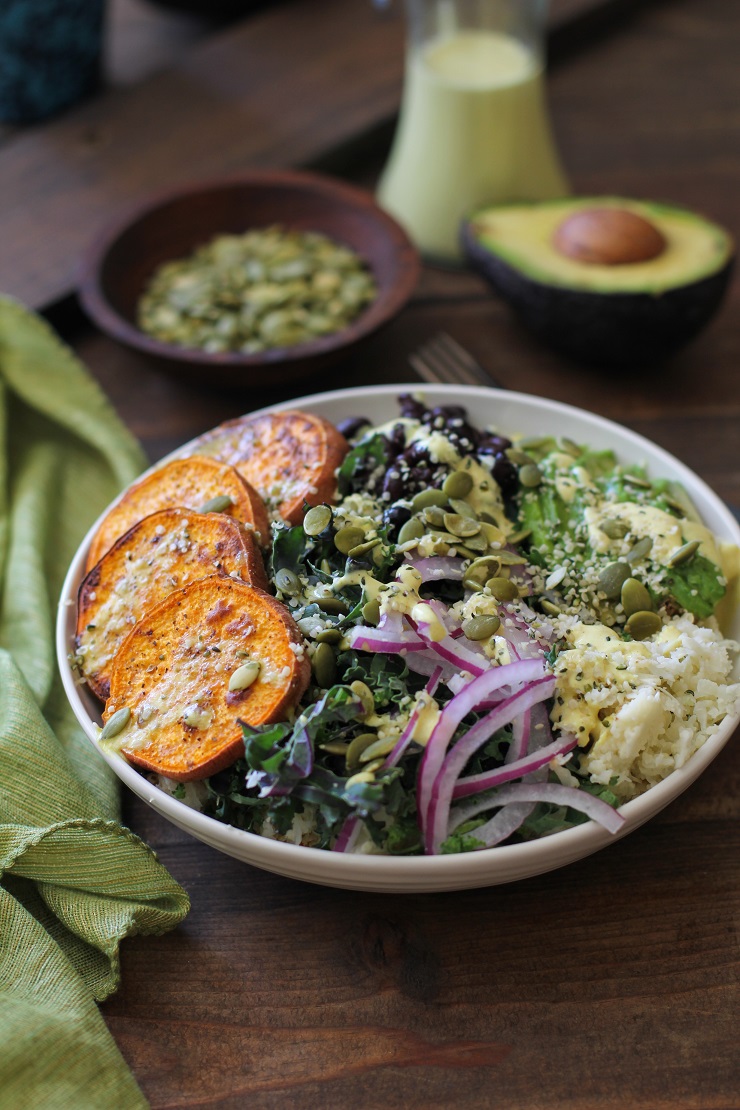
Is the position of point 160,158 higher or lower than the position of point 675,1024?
higher

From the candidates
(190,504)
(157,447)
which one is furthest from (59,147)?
(190,504)

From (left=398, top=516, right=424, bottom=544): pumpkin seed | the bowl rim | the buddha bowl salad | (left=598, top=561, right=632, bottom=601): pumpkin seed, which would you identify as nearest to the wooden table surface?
the buddha bowl salad

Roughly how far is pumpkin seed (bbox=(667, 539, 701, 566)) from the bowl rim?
3.86 feet

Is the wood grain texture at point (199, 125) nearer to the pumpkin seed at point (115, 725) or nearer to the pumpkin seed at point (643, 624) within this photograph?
the pumpkin seed at point (115, 725)

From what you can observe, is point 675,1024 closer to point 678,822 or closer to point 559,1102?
point 559,1102

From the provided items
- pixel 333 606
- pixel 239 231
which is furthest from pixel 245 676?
pixel 239 231

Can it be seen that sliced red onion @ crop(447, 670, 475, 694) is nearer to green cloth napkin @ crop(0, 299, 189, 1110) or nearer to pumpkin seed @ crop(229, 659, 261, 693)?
pumpkin seed @ crop(229, 659, 261, 693)

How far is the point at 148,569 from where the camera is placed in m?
1.98

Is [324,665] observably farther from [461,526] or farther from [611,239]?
[611,239]

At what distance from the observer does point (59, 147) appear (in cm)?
389

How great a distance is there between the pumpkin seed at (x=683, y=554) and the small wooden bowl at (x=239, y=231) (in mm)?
1177

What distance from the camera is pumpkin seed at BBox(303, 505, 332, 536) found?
1924 mm

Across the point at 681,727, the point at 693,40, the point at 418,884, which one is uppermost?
the point at 693,40

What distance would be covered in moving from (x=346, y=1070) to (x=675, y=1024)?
0.53 metres
